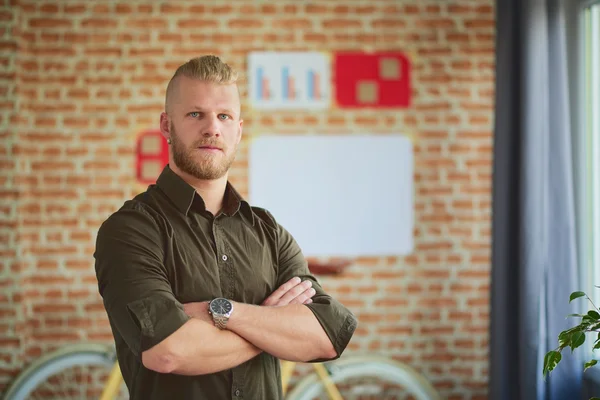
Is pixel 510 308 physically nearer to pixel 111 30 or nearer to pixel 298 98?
pixel 298 98

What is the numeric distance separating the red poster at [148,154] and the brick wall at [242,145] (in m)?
0.06

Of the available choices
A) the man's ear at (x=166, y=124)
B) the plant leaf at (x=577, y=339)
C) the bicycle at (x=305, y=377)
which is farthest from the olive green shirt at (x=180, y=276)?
the bicycle at (x=305, y=377)

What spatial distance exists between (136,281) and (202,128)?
43 centimetres

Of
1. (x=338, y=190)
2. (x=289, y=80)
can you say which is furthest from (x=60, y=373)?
(x=289, y=80)

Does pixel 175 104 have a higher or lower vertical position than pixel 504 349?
higher

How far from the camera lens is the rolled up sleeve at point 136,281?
1.54 metres

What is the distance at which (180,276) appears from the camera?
66.3 inches

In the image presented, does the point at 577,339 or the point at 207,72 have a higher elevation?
the point at 207,72

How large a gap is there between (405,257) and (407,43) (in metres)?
1.19

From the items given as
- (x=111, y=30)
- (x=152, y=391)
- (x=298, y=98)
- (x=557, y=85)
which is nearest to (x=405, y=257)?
(x=298, y=98)

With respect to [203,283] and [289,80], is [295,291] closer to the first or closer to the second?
[203,283]

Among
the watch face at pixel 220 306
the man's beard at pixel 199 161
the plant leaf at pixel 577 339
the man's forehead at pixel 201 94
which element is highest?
the man's forehead at pixel 201 94

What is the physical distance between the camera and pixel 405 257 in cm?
373

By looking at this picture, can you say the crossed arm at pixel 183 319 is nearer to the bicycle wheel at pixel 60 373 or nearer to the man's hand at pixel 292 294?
the man's hand at pixel 292 294
